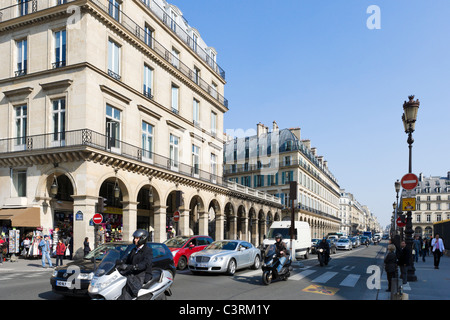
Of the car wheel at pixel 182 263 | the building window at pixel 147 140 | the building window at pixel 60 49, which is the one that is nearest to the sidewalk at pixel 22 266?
the car wheel at pixel 182 263

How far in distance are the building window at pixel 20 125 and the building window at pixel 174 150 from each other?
414 inches

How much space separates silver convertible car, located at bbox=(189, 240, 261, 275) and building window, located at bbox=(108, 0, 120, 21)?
55.4 feet

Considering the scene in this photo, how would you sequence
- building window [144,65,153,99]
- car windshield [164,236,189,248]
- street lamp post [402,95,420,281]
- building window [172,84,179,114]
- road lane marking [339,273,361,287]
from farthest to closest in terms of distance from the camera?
building window [172,84,179,114], building window [144,65,153,99], car windshield [164,236,189,248], street lamp post [402,95,420,281], road lane marking [339,273,361,287]

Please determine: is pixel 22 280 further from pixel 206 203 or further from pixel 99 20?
pixel 206 203

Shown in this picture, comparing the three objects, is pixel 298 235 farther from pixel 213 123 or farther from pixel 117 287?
pixel 117 287

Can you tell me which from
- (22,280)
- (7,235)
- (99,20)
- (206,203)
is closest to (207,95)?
(206,203)

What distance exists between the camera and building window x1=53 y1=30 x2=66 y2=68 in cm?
2320

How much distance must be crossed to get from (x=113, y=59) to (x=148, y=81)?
12.8ft

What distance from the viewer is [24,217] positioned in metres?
21.6

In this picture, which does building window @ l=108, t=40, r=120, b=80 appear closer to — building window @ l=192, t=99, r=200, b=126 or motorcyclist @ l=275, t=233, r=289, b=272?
building window @ l=192, t=99, r=200, b=126

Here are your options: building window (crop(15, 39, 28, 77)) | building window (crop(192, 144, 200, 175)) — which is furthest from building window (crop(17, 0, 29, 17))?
building window (crop(192, 144, 200, 175))

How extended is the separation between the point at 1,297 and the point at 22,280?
3886 mm

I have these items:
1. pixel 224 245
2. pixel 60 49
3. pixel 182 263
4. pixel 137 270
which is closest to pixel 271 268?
pixel 224 245

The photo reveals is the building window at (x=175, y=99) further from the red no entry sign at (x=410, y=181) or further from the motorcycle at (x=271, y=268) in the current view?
the red no entry sign at (x=410, y=181)
